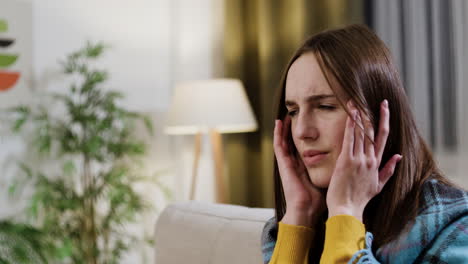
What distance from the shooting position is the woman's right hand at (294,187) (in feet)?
3.81

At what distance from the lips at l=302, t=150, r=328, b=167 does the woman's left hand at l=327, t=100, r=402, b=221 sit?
42 millimetres

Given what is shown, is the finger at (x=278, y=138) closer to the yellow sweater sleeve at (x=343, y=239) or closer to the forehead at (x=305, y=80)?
the forehead at (x=305, y=80)

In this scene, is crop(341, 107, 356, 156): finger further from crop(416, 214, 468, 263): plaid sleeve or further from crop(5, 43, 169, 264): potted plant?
crop(5, 43, 169, 264): potted plant

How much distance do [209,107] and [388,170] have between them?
2.01 m

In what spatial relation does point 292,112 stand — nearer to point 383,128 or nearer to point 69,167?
point 383,128

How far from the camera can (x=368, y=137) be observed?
39.1 inches

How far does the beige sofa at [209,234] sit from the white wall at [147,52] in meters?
1.81

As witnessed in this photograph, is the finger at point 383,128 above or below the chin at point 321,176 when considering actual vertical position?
above

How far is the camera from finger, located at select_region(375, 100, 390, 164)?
97 cm

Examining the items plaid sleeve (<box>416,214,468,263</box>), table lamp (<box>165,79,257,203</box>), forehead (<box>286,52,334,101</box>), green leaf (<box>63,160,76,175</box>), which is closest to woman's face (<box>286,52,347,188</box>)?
forehead (<box>286,52,334,101</box>)

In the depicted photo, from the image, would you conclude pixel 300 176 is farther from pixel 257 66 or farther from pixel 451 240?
pixel 257 66

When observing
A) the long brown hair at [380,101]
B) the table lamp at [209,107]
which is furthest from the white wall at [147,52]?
the long brown hair at [380,101]

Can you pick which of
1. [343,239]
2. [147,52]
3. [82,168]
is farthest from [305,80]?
[147,52]

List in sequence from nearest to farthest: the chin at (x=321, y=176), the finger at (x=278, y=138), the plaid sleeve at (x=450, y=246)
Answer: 1. the plaid sleeve at (x=450, y=246)
2. the chin at (x=321, y=176)
3. the finger at (x=278, y=138)
